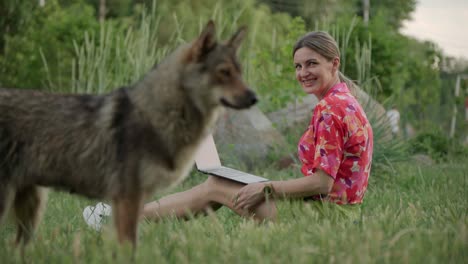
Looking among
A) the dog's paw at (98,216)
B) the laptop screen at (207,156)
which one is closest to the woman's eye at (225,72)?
the laptop screen at (207,156)

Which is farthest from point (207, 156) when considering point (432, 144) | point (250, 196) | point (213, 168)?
point (432, 144)

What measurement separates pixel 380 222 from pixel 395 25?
124ft

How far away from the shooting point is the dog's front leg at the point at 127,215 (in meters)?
3.16

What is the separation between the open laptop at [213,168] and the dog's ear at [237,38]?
1185 millimetres

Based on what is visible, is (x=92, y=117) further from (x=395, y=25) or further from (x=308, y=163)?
(x=395, y=25)

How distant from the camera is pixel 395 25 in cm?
3972

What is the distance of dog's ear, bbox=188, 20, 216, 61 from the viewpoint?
3132 mm

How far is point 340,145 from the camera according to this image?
396 cm

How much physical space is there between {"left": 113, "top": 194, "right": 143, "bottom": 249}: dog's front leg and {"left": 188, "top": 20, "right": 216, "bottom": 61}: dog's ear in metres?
0.75

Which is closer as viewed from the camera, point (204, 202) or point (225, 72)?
point (225, 72)

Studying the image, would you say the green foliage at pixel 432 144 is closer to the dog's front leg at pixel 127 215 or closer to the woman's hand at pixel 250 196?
the woman's hand at pixel 250 196

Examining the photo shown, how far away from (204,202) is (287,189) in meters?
0.80

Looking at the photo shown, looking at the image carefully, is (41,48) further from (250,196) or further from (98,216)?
(250,196)

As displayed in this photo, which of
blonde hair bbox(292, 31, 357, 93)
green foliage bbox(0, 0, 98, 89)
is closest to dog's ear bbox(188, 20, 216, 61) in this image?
blonde hair bbox(292, 31, 357, 93)
